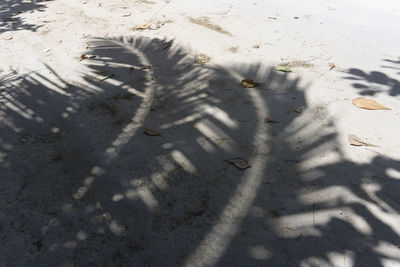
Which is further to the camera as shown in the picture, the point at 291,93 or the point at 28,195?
the point at 291,93

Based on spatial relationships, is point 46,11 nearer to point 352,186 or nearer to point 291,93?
point 291,93

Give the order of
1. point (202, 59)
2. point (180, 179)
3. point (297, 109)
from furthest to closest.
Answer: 1. point (202, 59)
2. point (297, 109)
3. point (180, 179)

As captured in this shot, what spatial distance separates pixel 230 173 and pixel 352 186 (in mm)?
780

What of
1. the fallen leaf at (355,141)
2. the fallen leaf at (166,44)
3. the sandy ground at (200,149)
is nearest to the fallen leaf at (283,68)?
the sandy ground at (200,149)

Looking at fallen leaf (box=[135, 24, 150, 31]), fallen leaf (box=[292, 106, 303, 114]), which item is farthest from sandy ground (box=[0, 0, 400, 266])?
fallen leaf (box=[135, 24, 150, 31])

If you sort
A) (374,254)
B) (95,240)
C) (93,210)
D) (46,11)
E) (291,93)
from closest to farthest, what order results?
1. (374,254)
2. (95,240)
3. (93,210)
4. (291,93)
5. (46,11)

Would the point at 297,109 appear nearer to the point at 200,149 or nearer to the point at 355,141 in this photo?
the point at 355,141

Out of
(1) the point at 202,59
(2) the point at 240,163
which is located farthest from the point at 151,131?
(1) the point at 202,59

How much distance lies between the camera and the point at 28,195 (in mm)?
1982

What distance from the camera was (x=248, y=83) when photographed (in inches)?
122

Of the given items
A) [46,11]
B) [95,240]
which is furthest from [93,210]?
[46,11]

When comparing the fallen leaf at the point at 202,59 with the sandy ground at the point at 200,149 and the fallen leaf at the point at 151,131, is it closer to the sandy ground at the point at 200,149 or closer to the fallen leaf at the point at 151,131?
the sandy ground at the point at 200,149

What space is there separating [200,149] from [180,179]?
1.11 feet

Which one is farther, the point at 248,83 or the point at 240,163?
the point at 248,83
